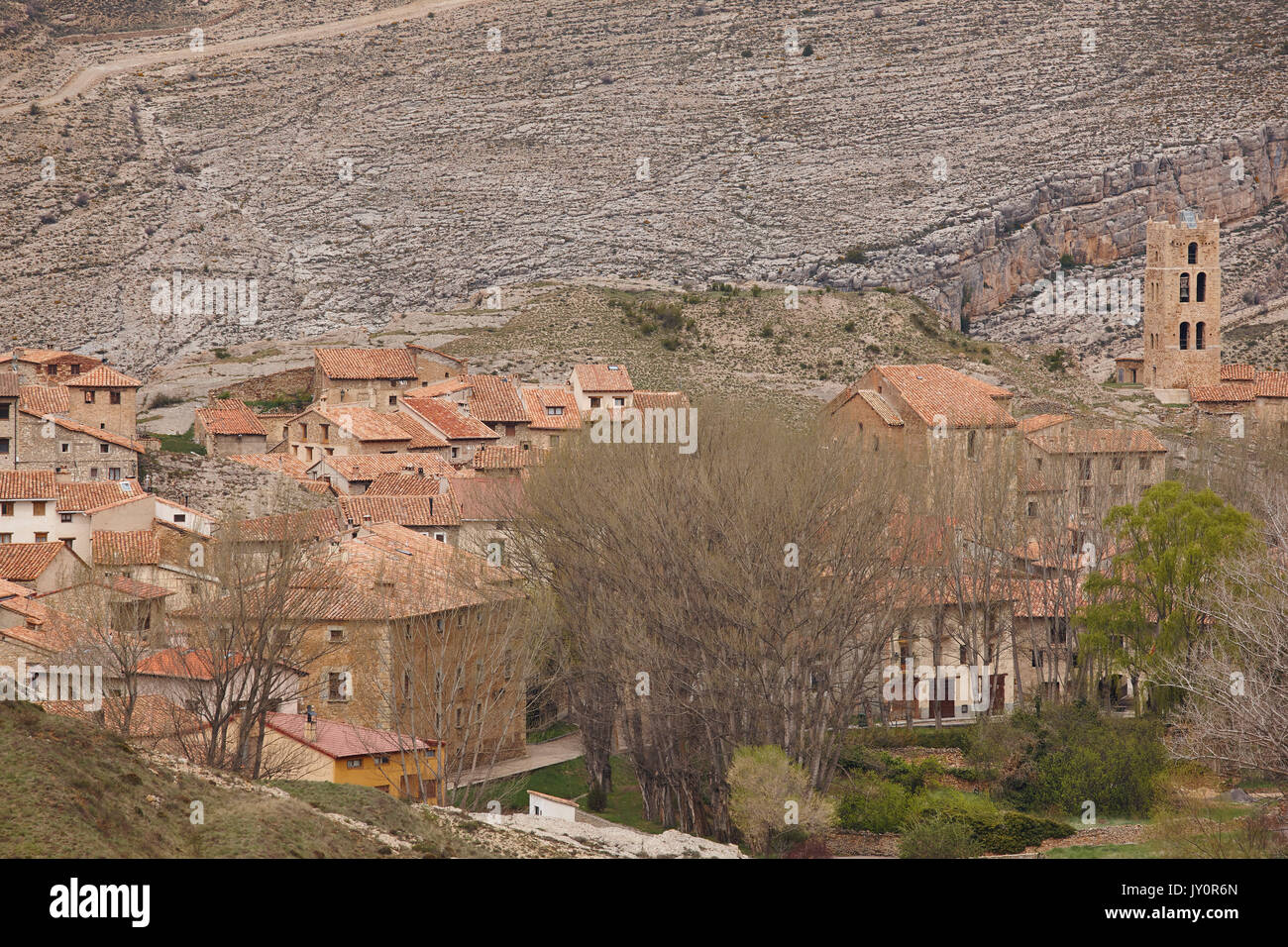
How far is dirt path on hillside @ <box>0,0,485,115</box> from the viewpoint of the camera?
458 ft

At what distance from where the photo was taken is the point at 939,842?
3153cm

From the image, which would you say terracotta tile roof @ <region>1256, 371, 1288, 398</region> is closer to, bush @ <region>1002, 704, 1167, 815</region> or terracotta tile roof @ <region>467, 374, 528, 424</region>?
terracotta tile roof @ <region>467, 374, 528, 424</region>

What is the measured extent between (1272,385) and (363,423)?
159 ft

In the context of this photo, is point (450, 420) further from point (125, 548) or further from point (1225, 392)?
point (1225, 392)

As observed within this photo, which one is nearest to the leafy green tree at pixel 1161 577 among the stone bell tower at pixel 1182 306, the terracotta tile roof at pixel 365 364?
the terracotta tile roof at pixel 365 364

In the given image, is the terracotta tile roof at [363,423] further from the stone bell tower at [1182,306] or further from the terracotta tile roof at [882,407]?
the stone bell tower at [1182,306]

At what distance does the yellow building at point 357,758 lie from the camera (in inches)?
1334

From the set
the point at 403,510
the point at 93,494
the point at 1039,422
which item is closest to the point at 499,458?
the point at 403,510

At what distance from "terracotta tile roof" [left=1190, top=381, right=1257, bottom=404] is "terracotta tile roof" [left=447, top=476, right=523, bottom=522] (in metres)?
45.2

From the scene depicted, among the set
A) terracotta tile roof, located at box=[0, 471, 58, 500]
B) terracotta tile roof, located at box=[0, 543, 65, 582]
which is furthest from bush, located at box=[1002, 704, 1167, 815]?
terracotta tile roof, located at box=[0, 471, 58, 500]

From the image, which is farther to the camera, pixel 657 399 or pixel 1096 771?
pixel 657 399

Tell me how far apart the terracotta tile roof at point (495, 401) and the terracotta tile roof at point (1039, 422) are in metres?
20.4

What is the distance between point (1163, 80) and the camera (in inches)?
4911

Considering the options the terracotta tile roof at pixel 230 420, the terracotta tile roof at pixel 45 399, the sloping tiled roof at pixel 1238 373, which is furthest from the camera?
the sloping tiled roof at pixel 1238 373
